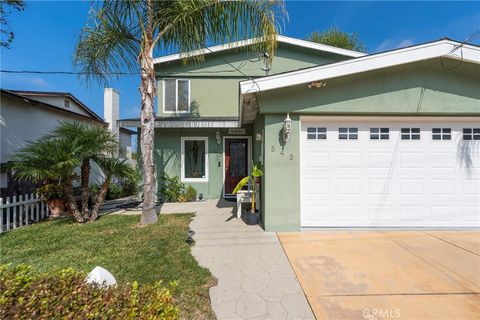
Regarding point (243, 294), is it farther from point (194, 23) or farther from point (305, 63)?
point (305, 63)

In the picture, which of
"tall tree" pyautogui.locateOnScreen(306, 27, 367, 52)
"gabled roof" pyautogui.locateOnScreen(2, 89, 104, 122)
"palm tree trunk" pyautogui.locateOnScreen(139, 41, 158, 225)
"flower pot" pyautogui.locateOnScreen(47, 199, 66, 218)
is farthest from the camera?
"tall tree" pyautogui.locateOnScreen(306, 27, 367, 52)

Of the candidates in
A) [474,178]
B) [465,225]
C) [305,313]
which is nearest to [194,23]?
[305,313]

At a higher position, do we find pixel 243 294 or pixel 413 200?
pixel 413 200

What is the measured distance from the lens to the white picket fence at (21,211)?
18.4 ft

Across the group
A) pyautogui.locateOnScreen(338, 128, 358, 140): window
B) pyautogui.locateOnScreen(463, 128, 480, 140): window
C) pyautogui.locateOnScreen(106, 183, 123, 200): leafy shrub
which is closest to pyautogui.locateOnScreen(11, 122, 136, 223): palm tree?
pyautogui.locateOnScreen(106, 183, 123, 200): leafy shrub

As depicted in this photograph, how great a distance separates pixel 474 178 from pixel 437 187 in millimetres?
896

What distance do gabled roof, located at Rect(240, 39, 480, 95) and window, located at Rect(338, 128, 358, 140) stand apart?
1278mm

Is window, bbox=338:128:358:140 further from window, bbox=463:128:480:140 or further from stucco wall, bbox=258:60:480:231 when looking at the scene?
window, bbox=463:128:480:140

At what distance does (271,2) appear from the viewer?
5078mm

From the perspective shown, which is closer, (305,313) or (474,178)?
(305,313)

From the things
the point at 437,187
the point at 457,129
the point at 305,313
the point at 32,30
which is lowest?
the point at 305,313

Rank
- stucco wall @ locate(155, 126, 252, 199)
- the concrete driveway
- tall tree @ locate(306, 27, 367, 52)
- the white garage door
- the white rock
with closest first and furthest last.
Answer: the white rock → the concrete driveway → the white garage door → stucco wall @ locate(155, 126, 252, 199) → tall tree @ locate(306, 27, 367, 52)

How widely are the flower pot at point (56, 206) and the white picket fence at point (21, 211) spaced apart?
155 millimetres

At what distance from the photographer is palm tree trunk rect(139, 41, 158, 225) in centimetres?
559
